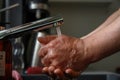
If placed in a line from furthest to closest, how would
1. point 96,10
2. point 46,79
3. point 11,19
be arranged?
point 96,10, point 11,19, point 46,79

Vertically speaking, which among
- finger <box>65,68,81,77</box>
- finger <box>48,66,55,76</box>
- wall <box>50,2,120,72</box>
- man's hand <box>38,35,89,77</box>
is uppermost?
wall <box>50,2,120,72</box>

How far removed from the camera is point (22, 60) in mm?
1087

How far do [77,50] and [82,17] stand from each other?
1.06 metres

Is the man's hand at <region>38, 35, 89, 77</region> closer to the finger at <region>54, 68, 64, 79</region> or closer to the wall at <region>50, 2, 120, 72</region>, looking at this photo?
the finger at <region>54, 68, 64, 79</region>

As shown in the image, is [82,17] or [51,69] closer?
[51,69]

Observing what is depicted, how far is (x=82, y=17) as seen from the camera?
5.06ft

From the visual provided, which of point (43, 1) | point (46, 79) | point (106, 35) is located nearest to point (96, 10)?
point (43, 1)

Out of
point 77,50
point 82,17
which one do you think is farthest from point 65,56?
point 82,17

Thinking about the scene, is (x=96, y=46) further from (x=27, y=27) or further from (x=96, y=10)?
(x=96, y=10)

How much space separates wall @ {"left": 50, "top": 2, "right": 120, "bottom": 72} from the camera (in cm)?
152

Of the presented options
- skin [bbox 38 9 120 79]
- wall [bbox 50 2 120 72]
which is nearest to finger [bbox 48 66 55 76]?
skin [bbox 38 9 120 79]

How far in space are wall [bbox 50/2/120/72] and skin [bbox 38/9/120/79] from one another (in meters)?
1.02

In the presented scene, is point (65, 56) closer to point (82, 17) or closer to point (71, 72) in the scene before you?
point (71, 72)

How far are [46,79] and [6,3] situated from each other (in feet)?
1.62
